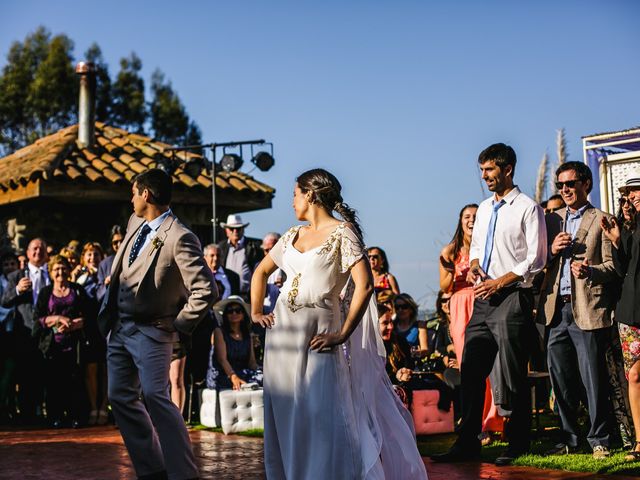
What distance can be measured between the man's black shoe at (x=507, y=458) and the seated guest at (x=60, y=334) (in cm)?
549

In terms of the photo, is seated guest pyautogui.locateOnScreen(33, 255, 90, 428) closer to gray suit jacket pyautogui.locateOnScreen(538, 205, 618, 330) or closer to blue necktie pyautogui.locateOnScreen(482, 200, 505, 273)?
blue necktie pyautogui.locateOnScreen(482, 200, 505, 273)

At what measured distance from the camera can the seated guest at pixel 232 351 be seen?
1028 centimetres

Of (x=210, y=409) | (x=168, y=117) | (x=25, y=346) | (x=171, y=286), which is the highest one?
(x=168, y=117)

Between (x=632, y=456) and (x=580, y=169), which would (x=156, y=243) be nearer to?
(x=580, y=169)

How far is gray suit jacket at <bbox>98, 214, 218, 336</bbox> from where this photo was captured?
6.02 metres

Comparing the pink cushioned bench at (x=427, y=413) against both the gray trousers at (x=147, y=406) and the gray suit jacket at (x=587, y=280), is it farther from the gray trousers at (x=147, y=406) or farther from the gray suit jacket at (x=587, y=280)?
the gray trousers at (x=147, y=406)

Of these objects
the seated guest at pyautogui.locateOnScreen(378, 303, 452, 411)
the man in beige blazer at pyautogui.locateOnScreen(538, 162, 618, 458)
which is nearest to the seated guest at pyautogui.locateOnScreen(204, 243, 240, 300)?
the seated guest at pyautogui.locateOnScreen(378, 303, 452, 411)

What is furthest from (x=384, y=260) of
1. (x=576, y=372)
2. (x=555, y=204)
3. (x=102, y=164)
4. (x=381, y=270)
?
(x=102, y=164)

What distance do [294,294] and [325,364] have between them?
458 millimetres

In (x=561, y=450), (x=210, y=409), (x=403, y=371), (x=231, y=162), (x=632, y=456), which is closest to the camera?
(x=632, y=456)

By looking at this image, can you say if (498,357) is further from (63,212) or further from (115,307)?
(63,212)

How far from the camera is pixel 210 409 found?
10141 mm

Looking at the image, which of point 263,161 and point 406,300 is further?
point 263,161

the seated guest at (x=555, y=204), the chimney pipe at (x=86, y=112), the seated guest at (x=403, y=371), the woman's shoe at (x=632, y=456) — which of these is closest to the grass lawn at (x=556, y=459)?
the woman's shoe at (x=632, y=456)
